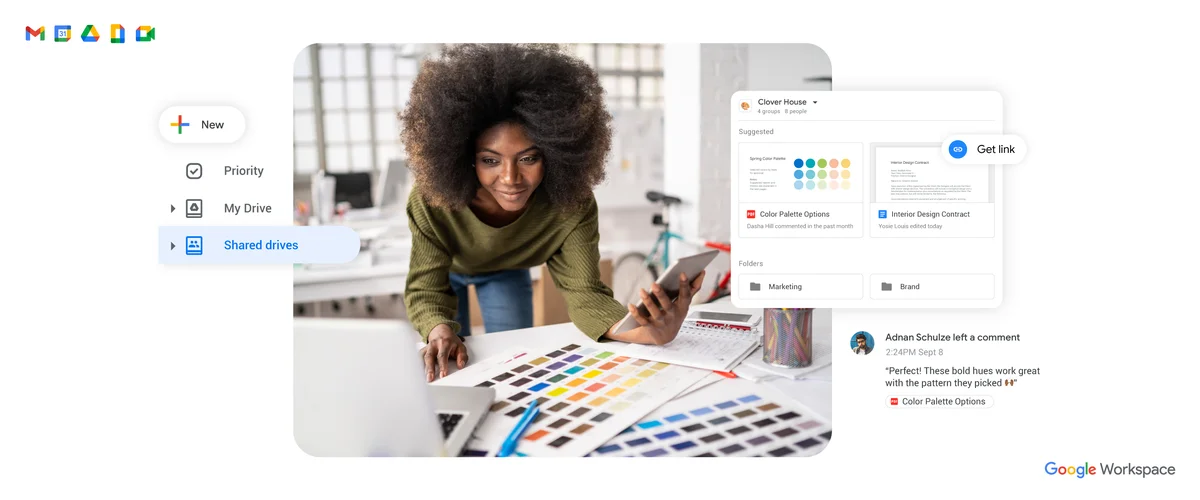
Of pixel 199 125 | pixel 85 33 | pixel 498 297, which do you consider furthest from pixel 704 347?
pixel 85 33

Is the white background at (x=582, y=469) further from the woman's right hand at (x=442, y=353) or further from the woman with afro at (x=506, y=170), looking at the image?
the woman with afro at (x=506, y=170)

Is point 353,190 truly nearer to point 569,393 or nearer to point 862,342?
point 569,393

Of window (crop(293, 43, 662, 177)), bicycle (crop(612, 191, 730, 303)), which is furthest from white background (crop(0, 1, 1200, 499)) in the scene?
window (crop(293, 43, 662, 177))

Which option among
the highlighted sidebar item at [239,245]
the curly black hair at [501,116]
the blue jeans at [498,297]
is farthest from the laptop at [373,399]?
the blue jeans at [498,297]

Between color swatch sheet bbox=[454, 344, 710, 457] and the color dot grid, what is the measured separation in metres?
0.34

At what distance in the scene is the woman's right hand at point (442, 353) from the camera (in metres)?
1.20

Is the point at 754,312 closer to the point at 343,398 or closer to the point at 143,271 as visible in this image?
the point at 343,398

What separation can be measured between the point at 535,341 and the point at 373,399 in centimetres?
49

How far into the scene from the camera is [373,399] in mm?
865

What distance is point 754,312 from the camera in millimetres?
1275

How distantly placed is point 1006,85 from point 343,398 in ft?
3.54

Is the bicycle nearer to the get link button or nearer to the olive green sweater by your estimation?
the olive green sweater

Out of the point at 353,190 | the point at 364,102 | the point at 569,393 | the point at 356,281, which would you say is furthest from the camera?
the point at 364,102

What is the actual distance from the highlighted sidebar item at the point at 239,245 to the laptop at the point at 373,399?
0.69 ft
